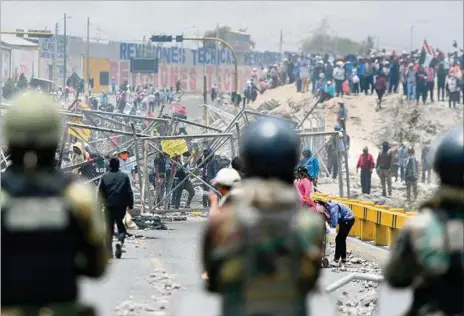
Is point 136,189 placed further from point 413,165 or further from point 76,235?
point 76,235

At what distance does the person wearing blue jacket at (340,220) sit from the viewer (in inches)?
650

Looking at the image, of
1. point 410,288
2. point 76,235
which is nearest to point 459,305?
point 410,288

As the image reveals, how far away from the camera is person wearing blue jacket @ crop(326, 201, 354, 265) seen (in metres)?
16.5

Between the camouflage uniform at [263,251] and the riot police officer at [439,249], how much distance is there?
0.47 meters

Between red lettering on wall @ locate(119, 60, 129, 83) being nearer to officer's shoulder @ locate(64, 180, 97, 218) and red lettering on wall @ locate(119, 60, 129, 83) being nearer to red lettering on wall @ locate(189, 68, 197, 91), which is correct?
red lettering on wall @ locate(189, 68, 197, 91)

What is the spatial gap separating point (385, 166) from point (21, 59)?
145ft

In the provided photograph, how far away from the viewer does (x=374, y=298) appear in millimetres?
13508

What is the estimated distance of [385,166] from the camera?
33.1 m

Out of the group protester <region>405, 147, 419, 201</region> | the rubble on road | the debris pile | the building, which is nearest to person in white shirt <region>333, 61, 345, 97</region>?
protester <region>405, 147, 419, 201</region>

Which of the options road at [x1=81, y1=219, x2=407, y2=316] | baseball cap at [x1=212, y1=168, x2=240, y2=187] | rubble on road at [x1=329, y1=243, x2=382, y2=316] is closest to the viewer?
road at [x1=81, y1=219, x2=407, y2=316]

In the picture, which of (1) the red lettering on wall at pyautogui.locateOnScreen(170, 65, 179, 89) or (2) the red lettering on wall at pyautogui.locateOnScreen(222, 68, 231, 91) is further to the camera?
(2) the red lettering on wall at pyautogui.locateOnScreen(222, 68, 231, 91)

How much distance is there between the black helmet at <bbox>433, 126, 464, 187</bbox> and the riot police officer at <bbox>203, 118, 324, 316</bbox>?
2.06ft

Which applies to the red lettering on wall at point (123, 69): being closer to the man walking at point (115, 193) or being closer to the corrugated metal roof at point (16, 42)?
the corrugated metal roof at point (16, 42)

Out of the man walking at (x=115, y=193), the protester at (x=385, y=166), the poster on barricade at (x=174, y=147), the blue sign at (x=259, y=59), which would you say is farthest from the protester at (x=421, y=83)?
the blue sign at (x=259, y=59)
